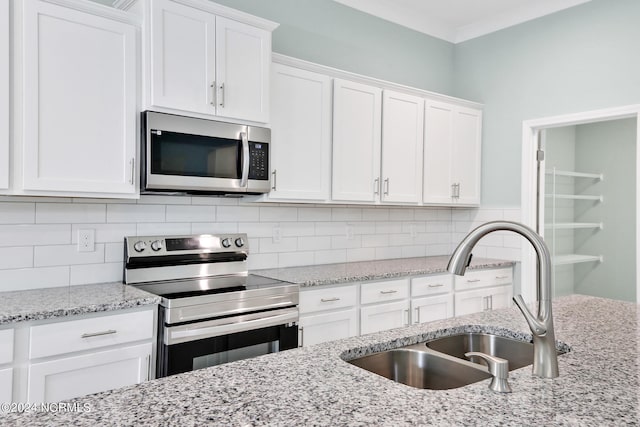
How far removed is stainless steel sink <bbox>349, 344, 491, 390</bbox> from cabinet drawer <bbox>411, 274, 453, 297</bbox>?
1.99 m

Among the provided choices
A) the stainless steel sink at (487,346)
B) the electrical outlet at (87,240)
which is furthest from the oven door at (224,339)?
the stainless steel sink at (487,346)

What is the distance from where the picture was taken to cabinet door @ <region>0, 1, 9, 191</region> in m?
2.15

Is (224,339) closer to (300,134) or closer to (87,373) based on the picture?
(87,373)

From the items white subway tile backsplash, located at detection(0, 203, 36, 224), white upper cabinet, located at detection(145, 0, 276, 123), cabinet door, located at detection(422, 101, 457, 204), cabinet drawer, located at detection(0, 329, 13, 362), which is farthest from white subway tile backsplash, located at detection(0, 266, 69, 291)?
cabinet door, located at detection(422, 101, 457, 204)

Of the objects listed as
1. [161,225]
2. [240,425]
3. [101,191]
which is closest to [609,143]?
[161,225]

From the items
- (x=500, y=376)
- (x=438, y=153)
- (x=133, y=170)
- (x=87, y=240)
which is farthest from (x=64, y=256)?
(x=438, y=153)

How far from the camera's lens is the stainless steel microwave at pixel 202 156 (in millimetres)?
2535

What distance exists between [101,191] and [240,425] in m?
1.84

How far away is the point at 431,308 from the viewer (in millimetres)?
3617

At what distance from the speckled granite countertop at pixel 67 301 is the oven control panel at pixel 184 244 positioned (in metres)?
0.25

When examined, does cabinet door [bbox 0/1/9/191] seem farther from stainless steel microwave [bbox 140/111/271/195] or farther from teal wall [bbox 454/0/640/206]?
teal wall [bbox 454/0/640/206]

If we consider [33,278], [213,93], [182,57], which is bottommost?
[33,278]

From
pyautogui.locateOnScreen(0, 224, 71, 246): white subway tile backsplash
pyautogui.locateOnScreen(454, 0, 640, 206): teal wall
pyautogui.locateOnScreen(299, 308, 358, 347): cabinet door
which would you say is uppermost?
pyautogui.locateOnScreen(454, 0, 640, 206): teal wall

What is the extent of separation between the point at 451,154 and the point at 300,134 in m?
1.60
